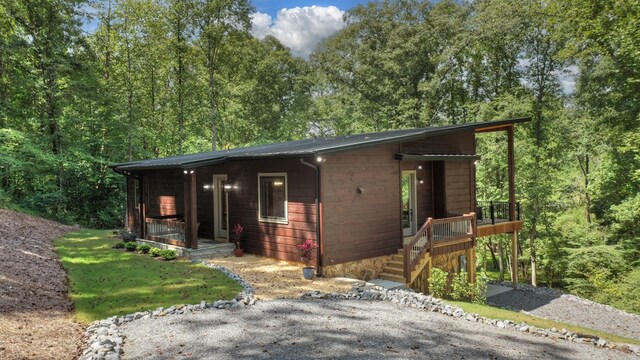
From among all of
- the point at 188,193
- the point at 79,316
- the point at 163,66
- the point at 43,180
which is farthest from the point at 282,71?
the point at 79,316

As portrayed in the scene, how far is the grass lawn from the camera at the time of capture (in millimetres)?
7871

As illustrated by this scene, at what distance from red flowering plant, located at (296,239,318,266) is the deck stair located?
6.86ft

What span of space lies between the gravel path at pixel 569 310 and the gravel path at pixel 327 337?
266 inches

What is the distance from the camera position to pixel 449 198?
13625 millimetres

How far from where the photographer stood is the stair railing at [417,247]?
408 inches

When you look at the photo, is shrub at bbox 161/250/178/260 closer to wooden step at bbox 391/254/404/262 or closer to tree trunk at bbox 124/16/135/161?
wooden step at bbox 391/254/404/262

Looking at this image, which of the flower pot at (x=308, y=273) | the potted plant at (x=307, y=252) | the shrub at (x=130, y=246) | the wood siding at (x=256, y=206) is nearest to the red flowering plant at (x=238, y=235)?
the wood siding at (x=256, y=206)

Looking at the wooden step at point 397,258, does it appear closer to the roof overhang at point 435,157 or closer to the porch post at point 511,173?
the roof overhang at point 435,157

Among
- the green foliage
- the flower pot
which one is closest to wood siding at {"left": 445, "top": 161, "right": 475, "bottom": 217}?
the flower pot

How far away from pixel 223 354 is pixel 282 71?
104 feet

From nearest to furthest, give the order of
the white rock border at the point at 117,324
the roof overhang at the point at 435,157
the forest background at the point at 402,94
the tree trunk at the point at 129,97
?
the white rock border at the point at 117,324 < the roof overhang at the point at 435,157 < the forest background at the point at 402,94 < the tree trunk at the point at 129,97

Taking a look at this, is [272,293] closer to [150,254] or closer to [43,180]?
[150,254]

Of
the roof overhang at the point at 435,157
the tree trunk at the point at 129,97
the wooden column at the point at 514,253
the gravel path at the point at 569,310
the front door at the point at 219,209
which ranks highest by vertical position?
the tree trunk at the point at 129,97

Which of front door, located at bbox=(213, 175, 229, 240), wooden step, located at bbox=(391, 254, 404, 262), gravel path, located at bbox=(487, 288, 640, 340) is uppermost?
front door, located at bbox=(213, 175, 229, 240)
